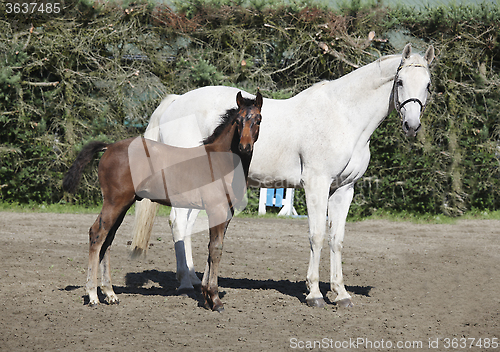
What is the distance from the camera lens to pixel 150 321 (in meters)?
4.21

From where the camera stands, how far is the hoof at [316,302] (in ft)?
16.3

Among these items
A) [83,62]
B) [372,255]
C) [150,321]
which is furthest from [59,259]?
[83,62]

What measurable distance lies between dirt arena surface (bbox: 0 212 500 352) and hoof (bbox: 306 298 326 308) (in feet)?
0.39

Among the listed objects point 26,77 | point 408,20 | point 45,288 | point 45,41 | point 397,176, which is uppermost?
point 408,20

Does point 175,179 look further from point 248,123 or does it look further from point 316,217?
point 316,217

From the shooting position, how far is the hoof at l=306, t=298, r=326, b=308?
4966 mm

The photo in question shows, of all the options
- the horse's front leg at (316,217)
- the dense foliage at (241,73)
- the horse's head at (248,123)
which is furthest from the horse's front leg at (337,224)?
the dense foliage at (241,73)

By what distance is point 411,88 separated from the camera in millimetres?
4652

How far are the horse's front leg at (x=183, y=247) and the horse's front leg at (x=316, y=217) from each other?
1.40 meters

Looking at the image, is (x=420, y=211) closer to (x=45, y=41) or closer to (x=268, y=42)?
(x=268, y=42)

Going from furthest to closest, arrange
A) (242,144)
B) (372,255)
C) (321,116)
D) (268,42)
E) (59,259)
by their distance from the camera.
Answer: (268,42), (372,255), (59,259), (321,116), (242,144)

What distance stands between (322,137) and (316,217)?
0.86 meters

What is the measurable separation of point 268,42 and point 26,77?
20.5ft

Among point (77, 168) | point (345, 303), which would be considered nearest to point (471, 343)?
point (345, 303)
